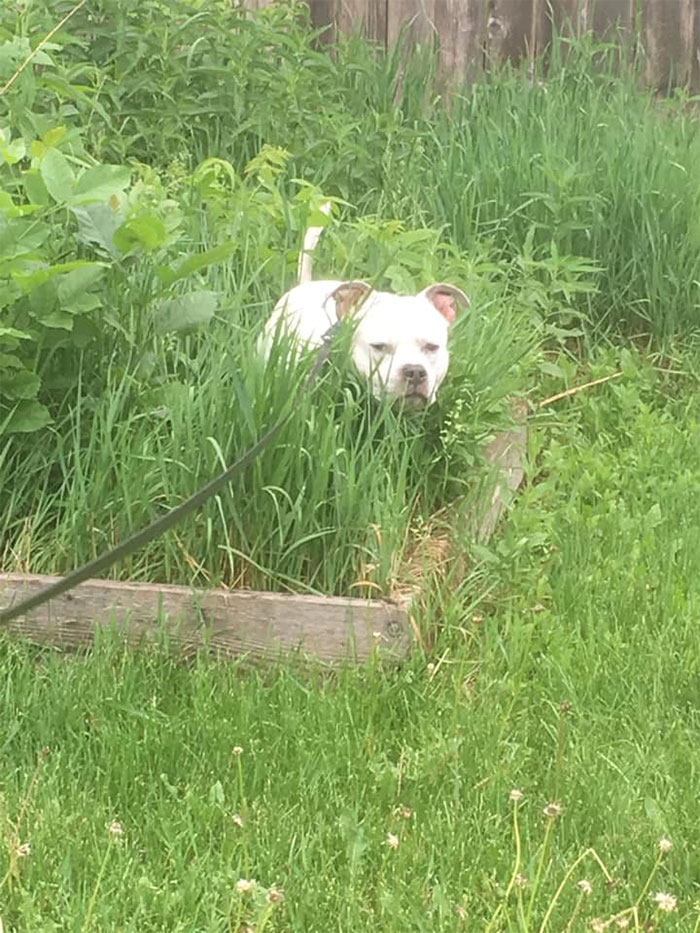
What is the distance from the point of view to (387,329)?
286 cm

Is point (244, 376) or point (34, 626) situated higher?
point (244, 376)

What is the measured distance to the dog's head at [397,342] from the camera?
2814 millimetres

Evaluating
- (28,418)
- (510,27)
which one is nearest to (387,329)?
(28,418)

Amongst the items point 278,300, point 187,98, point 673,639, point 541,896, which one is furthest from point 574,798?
point 187,98

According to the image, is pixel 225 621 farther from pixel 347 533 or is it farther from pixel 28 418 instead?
pixel 28 418

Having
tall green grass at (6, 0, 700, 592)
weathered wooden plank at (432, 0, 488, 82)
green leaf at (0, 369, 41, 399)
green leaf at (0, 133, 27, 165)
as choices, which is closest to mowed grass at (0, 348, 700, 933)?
tall green grass at (6, 0, 700, 592)

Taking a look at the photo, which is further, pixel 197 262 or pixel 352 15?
pixel 352 15

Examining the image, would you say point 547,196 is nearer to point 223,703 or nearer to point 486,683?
point 486,683

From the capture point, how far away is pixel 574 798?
2.08 metres

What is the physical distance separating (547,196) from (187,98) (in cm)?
131

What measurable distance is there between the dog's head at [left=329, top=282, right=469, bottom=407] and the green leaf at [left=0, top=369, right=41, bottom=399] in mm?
702

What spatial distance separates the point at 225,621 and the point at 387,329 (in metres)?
0.79

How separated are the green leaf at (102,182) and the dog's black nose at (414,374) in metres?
0.72

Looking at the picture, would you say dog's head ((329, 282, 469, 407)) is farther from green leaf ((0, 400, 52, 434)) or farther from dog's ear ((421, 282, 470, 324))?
green leaf ((0, 400, 52, 434))
